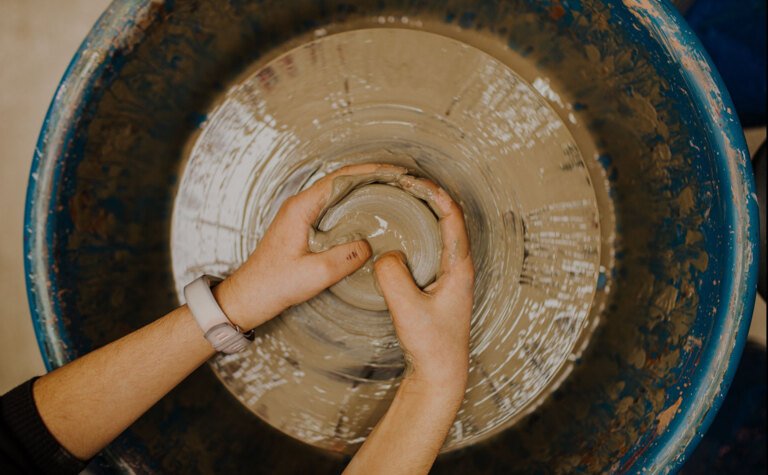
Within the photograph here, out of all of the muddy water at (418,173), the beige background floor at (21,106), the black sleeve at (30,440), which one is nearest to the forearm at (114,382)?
the black sleeve at (30,440)

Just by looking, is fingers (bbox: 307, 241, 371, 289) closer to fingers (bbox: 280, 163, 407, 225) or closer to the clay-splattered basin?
fingers (bbox: 280, 163, 407, 225)

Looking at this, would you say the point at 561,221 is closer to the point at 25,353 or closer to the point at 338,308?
the point at 338,308

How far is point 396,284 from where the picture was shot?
0.71 m

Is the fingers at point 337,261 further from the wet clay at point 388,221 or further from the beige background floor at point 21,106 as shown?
the beige background floor at point 21,106

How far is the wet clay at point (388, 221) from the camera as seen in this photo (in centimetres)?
77

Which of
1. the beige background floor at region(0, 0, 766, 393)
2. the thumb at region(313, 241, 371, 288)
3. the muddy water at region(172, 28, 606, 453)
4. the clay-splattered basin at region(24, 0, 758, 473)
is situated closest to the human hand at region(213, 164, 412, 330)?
the thumb at region(313, 241, 371, 288)

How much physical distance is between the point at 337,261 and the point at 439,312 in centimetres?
16

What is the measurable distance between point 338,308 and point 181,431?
1.05 feet

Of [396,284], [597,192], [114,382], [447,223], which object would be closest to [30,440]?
[114,382]

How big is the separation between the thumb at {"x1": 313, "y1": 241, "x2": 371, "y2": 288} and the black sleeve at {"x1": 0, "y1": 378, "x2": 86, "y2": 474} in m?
0.40

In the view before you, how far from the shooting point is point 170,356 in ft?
2.32

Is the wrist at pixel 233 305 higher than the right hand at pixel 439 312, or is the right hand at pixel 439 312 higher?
the wrist at pixel 233 305

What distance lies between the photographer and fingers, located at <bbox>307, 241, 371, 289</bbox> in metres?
0.71

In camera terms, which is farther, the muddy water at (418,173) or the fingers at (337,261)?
the muddy water at (418,173)
